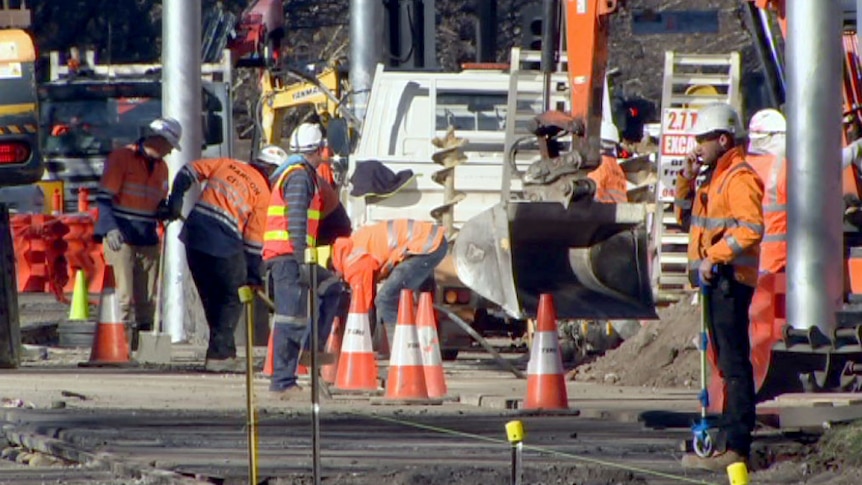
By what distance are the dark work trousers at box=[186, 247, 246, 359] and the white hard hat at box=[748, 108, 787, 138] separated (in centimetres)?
403

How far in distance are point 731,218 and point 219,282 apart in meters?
6.67

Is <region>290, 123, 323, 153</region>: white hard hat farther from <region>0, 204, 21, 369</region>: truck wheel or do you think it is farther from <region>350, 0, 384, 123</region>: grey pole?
<region>350, 0, 384, 123</region>: grey pole

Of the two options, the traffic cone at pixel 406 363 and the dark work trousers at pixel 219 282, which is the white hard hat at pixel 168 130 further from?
the traffic cone at pixel 406 363

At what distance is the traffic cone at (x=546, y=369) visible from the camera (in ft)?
44.6

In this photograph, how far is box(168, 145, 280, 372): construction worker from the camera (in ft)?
54.0

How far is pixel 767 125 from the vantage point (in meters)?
15.3

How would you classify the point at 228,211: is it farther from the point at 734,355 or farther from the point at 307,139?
the point at 734,355

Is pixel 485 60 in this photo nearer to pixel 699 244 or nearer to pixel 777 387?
pixel 777 387

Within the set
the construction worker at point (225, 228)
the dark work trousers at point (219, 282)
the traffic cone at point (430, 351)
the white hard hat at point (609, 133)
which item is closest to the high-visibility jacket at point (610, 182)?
the white hard hat at point (609, 133)

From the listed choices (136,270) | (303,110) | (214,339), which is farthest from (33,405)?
(303,110)

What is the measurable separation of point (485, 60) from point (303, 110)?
44.9 feet

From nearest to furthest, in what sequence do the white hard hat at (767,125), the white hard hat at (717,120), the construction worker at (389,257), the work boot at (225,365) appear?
the white hard hat at (717,120), the white hard hat at (767,125), the construction worker at (389,257), the work boot at (225,365)

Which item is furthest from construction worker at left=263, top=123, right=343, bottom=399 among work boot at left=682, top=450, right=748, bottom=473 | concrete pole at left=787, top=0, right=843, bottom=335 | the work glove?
work boot at left=682, top=450, right=748, bottom=473

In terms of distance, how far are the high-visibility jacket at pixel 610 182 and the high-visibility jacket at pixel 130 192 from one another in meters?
3.64
